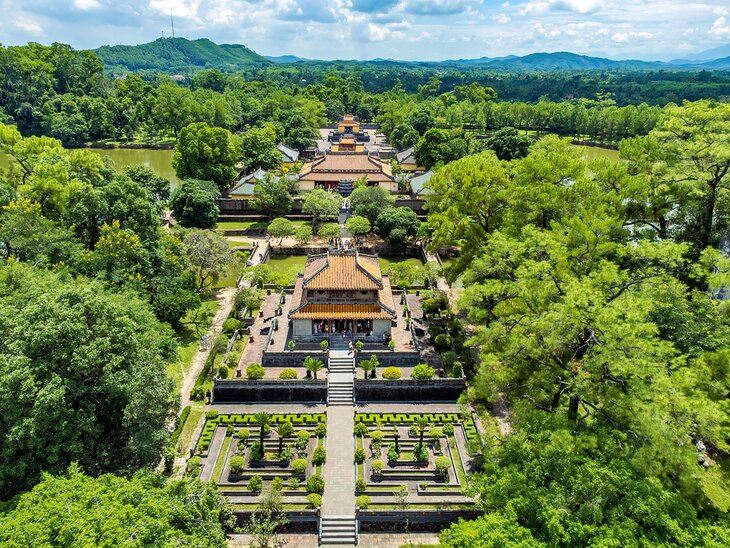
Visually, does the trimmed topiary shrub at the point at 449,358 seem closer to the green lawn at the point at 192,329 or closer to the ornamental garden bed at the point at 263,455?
the ornamental garden bed at the point at 263,455

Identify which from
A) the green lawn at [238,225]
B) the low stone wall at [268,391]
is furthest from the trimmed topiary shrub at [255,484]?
the green lawn at [238,225]

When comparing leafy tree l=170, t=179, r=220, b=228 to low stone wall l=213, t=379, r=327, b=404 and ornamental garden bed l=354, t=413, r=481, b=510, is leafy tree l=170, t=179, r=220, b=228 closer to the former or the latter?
low stone wall l=213, t=379, r=327, b=404

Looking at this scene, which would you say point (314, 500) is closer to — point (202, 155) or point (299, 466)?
point (299, 466)

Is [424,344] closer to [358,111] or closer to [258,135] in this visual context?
[258,135]

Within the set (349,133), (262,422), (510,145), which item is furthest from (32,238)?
(349,133)

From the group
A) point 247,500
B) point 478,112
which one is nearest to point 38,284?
point 247,500

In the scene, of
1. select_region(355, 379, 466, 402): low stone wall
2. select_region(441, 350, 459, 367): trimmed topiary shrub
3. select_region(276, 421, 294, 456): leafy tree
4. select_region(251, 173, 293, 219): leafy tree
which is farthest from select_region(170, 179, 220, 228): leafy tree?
select_region(276, 421, 294, 456): leafy tree
